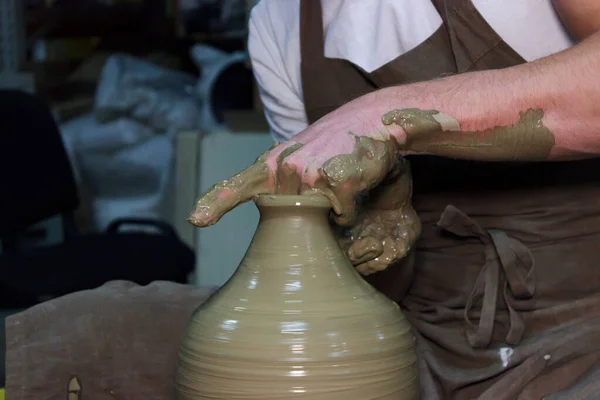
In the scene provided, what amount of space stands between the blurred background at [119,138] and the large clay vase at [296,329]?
1.62m

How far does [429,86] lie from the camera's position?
1055mm

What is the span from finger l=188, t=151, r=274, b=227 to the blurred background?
5.23 ft

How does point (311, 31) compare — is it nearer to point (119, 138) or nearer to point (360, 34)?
point (360, 34)

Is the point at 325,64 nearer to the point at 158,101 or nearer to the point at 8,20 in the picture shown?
the point at 158,101

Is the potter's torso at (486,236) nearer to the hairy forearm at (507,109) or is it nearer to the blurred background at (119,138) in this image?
the hairy forearm at (507,109)

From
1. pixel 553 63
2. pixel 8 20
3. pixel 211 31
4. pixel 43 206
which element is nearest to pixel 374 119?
pixel 553 63

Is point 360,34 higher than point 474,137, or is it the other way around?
point 360,34

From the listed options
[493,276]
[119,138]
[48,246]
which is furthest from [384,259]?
[119,138]

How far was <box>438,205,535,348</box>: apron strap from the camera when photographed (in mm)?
1157

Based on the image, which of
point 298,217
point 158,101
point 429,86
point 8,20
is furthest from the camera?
point 8,20

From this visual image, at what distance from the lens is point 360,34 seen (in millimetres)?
1332

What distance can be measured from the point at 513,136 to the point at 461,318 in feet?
1.00

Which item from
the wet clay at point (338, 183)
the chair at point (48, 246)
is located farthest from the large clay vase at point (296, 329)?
the chair at point (48, 246)

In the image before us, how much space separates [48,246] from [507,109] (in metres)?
2.08
